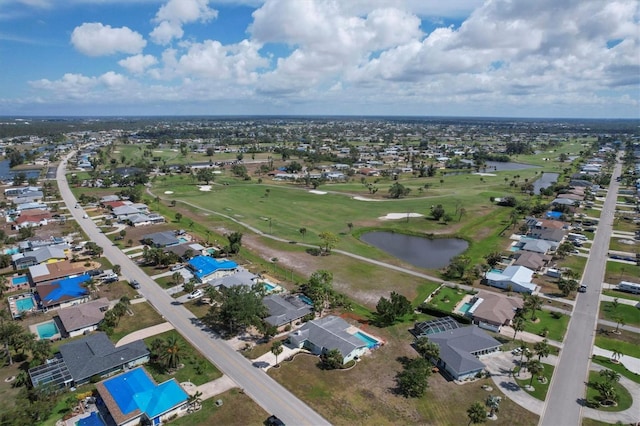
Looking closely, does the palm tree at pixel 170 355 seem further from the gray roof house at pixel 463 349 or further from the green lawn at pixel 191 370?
the gray roof house at pixel 463 349

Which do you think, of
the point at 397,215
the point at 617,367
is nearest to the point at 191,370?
the point at 617,367

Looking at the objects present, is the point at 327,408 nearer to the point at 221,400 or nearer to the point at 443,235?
the point at 221,400

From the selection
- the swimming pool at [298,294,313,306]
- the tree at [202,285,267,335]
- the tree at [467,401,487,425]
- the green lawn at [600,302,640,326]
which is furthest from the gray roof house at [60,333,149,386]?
the green lawn at [600,302,640,326]

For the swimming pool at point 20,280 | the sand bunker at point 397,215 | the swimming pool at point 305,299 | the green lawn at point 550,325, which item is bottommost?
the green lawn at point 550,325

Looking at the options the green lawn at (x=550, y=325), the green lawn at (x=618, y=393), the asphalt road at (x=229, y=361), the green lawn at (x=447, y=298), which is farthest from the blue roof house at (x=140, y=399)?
the green lawn at (x=550, y=325)

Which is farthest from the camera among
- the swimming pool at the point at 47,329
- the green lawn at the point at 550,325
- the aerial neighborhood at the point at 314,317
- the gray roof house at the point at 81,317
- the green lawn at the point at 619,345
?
the green lawn at the point at 550,325

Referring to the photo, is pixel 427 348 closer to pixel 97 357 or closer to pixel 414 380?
pixel 414 380
